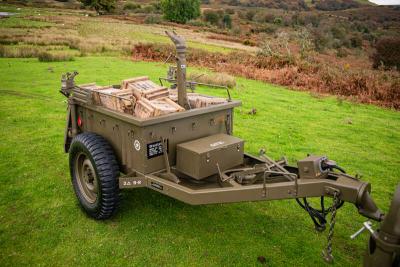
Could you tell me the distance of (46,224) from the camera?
17.3 feet

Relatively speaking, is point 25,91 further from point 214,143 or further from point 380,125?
point 380,125

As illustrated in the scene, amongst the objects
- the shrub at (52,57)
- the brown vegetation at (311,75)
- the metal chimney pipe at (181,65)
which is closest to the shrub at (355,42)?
the brown vegetation at (311,75)

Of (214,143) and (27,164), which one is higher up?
(214,143)

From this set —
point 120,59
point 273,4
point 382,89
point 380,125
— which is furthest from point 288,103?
point 273,4

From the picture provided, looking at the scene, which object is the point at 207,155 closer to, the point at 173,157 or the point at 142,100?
the point at 173,157

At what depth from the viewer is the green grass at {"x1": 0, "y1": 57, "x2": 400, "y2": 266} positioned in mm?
4648

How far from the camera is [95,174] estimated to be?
4.93 meters

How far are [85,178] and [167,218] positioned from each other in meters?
1.41

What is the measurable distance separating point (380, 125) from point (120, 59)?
1642 cm

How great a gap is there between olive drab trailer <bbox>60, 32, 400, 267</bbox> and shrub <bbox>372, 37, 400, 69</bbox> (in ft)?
72.6

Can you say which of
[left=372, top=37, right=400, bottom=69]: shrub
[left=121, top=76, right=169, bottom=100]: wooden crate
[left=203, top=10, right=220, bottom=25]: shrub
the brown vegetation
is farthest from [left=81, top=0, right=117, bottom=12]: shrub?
[left=121, top=76, right=169, bottom=100]: wooden crate

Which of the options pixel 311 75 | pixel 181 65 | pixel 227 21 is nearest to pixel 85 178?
pixel 181 65

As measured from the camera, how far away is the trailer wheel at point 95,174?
482 centimetres

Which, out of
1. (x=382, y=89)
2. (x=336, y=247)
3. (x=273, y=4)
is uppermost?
(x=273, y=4)
